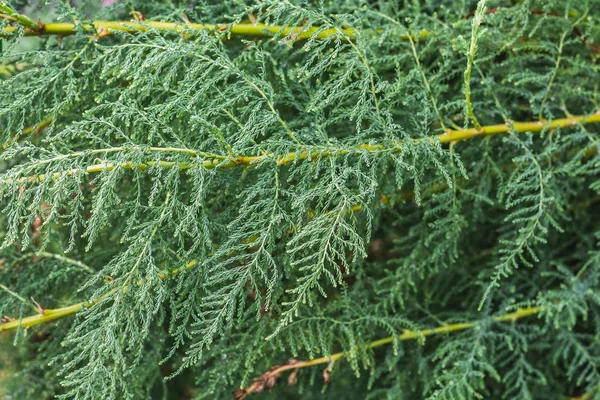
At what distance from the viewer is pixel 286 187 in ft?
3.23

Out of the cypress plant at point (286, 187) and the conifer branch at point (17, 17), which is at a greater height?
the conifer branch at point (17, 17)

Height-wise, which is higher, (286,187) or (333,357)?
(286,187)

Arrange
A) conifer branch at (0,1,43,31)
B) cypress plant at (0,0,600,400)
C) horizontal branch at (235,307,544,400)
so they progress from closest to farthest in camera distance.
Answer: cypress plant at (0,0,600,400)
conifer branch at (0,1,43,31)
horizontal branch at (235,307,544,400)

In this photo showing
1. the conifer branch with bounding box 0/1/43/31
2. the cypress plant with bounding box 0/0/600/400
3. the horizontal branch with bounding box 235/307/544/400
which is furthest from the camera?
the horizontal branch with bounding box 235/307/544/400

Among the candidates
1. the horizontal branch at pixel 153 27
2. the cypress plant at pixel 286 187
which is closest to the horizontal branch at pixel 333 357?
the cypress plant at pixel 286 187

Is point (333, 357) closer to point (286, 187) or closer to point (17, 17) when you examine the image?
point (286, 187)

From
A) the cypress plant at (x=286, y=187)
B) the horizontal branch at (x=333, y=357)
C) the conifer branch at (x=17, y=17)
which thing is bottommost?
the horizontal branch at (x=333, y=357)

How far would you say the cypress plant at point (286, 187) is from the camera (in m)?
0.85

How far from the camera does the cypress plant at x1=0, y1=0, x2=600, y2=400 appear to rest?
2.79 feet

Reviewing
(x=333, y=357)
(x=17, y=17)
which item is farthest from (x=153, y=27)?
(x=333, y=357)

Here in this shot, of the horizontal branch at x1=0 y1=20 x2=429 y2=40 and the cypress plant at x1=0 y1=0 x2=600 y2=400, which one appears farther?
the horizontal branch at x1=0 y1=20 x2=429 y2=40

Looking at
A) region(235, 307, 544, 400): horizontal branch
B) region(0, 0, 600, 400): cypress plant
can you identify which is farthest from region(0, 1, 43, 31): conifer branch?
region(235, 307, 544, 400): horizontal branch

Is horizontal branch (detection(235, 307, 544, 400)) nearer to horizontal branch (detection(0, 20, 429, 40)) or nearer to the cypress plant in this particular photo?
the cypress plant

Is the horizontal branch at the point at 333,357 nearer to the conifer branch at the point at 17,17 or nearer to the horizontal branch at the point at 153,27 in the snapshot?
the horizontal branch at the point at 153,27
